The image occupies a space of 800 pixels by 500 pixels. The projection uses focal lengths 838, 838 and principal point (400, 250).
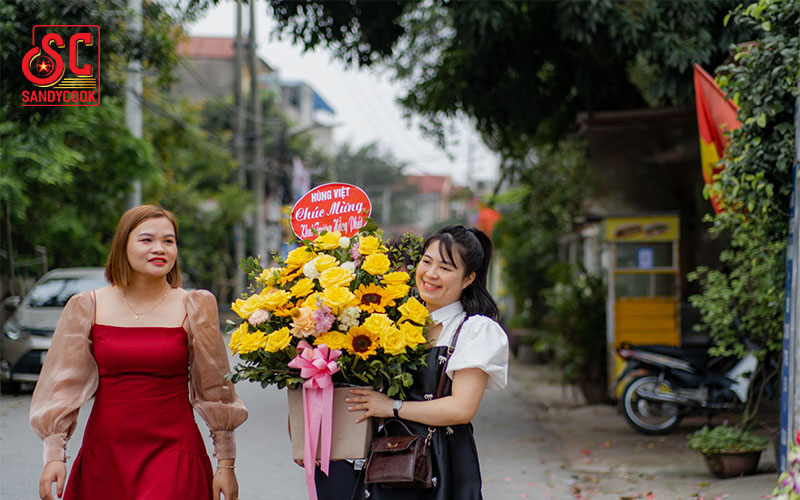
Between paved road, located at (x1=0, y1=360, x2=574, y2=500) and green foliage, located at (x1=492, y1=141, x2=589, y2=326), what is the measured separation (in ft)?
15.7

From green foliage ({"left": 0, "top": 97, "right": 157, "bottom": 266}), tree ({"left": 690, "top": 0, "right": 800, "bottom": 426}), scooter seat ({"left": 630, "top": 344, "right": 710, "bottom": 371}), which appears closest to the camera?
tree ({"left": 690, "top": 0, "right": 800, "bottom": 426})

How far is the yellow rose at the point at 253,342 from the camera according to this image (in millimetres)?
2812

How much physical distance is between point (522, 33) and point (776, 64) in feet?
14.6

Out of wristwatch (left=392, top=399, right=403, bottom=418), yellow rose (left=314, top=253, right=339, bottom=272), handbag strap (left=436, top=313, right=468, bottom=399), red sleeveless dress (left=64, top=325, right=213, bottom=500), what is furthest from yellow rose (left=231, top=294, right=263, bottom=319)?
handbag strap (left=436, top=313, right=468, bottom=399)

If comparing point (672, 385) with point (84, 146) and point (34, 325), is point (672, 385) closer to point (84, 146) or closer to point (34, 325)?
point (34, 325)

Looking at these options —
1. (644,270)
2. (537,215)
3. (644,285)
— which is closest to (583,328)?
(644,285)

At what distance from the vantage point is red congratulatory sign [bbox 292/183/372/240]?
11.5ft

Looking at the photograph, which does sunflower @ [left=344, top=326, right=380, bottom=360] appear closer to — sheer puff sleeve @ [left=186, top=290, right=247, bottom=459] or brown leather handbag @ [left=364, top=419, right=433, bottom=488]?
brown leather handbag @ [left=364, top=419, right=433, bottom=488]

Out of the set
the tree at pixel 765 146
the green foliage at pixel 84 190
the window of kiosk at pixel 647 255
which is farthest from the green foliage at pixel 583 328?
the green foliage at pixel 84 190

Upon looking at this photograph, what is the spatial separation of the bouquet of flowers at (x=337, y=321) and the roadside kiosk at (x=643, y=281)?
24.7 ft

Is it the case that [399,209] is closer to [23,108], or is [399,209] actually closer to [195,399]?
[23,108]

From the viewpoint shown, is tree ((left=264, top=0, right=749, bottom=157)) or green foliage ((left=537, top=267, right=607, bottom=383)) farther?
green foliage ((left=537, top=267, right=607, bottom=383))

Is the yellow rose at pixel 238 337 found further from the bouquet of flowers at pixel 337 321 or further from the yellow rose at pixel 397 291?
the yellow rose at pixel 397 291

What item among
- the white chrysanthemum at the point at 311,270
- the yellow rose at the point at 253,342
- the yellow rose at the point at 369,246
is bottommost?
the yellow rose at the point at 253,342
